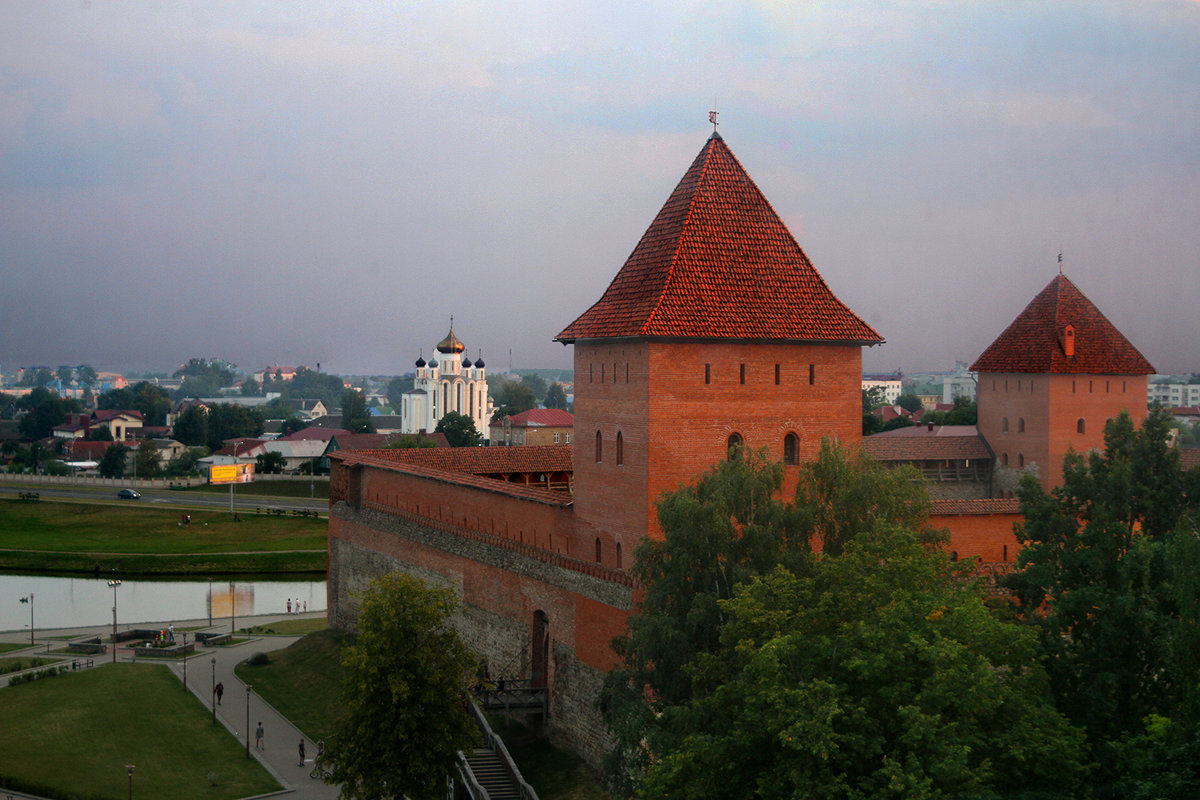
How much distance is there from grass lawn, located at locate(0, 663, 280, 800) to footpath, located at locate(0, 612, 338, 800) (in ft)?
1.42

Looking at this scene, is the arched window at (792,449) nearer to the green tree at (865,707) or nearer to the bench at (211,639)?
the green tree at (865,707)

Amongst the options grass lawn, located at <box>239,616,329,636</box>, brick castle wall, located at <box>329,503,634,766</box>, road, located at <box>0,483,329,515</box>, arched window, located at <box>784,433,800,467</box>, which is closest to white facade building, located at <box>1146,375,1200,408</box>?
road, located at <box>0,483,329,515</box>

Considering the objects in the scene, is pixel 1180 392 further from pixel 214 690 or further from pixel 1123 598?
pixel 1123 598

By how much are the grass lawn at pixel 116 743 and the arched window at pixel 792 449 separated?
13794 millimetres

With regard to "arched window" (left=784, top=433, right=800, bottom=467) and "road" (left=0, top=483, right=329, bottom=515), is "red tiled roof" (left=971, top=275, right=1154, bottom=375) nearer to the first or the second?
"arched window" (left=784, top=433, right=800, bottom=467)

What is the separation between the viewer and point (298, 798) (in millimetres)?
27625

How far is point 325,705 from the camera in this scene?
3462cm

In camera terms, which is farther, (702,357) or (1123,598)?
(702,357)

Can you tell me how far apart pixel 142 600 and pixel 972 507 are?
135ft

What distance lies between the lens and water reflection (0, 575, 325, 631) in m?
51.7

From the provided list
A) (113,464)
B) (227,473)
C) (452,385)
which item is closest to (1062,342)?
(227,473)

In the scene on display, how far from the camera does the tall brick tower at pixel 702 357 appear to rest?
23641mm

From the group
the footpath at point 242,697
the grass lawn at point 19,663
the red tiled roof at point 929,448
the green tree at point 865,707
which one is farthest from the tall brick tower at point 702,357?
the grass lawn at point 19,663

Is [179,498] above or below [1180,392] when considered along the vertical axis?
below
